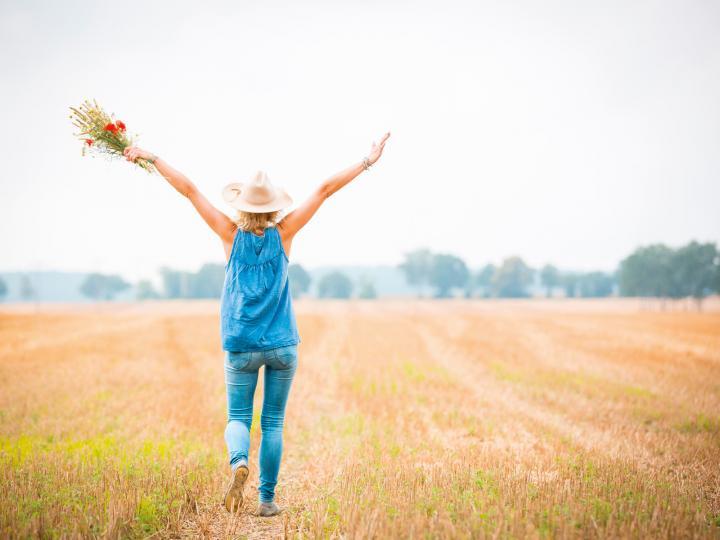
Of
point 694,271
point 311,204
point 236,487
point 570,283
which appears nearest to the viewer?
point 236,487

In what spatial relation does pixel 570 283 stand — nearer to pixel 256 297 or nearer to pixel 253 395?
pixel 253 395

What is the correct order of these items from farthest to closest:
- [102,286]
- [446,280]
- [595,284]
A: [102,286] < [595,284] < [446,280]

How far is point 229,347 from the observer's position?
4.09 meters

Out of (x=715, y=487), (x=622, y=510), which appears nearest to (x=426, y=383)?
(x=715, y=487)

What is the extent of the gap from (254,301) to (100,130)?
3049mm

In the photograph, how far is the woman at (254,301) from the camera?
13.5 ft

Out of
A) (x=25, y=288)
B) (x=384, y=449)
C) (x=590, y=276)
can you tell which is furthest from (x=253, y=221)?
(x=25, y=288)

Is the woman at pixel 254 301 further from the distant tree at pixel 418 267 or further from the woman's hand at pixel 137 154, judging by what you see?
the distant tree at pixel 418 267

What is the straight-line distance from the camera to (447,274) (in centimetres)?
12019

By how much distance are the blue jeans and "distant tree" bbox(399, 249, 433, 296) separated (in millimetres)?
119347

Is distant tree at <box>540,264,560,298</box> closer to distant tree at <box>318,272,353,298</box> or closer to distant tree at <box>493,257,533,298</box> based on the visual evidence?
distant tree at <box>493,257,533,298</box>

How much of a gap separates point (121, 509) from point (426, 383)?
9.97m

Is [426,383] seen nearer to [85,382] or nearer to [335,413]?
[335,413]

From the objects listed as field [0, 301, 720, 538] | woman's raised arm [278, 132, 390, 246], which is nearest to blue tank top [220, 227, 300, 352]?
woman's raised arm [278, 132, 390, 246]
